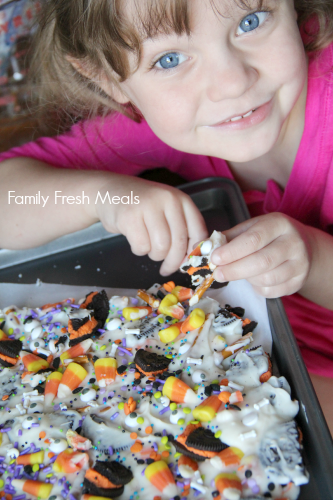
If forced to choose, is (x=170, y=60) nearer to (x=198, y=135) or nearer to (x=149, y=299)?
(x=198, y=135)

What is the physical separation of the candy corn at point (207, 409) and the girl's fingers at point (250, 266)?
0.77ft

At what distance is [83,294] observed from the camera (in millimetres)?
1102

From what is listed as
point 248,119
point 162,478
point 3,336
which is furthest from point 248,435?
point 248,119

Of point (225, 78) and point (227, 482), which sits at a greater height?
point (225, 78)

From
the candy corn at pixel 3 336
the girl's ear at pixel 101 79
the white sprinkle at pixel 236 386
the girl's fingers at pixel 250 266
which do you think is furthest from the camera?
the girl's ear at pixel 101 79

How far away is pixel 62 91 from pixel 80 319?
29.6 inches

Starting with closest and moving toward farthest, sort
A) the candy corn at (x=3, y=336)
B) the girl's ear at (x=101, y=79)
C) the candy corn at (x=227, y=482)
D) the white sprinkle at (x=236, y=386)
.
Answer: the candy corn at (x=227, y=482) → the white sprinkle at (x=236, y=386) → the candy corn at (x=3, y=336) → the girl's ear at (x=101, y=79)

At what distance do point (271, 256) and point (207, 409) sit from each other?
33 cm

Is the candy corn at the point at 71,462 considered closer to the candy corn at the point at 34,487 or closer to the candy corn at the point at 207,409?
the candy corn at the point at 34,487

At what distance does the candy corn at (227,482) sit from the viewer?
633 millimetres

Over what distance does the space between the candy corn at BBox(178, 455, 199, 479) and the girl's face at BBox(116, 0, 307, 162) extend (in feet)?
2.28

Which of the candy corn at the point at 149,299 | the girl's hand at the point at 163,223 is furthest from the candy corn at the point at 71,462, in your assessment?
the girl's hand at the point at 163,223

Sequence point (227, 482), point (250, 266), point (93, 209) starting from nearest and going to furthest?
point (227, 482)
point (250, 266)
point (93, 209)

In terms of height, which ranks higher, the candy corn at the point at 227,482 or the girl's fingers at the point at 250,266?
the girl's fingers at the point at 250,266
